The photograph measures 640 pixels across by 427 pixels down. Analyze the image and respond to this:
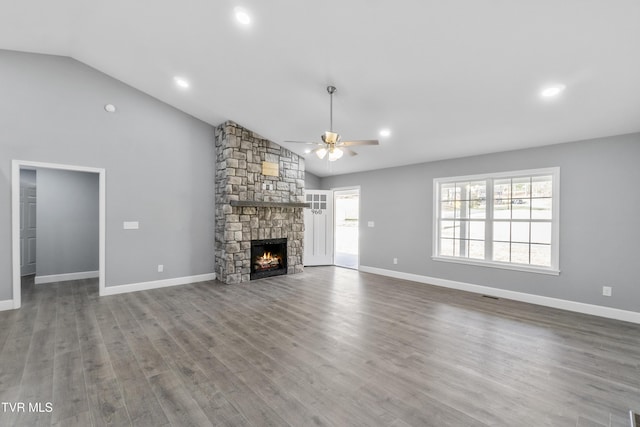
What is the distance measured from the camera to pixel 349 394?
7.24 ft

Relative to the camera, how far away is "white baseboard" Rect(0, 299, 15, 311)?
400 cm

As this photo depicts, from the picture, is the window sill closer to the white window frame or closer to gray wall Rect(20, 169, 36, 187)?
the white window frame

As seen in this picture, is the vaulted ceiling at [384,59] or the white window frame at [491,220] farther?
the white window frame at [491,220]

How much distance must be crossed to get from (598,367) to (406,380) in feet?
6.18

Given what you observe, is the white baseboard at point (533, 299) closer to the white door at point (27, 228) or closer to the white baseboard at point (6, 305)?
the white baseboard at point (6, 305)

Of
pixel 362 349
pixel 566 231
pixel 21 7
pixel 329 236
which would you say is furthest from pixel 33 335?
pixel 566 231

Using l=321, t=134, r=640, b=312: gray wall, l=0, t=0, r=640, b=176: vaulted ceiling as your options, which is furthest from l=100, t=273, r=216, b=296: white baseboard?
l=321, t=134, r=640, b=312: gray wall

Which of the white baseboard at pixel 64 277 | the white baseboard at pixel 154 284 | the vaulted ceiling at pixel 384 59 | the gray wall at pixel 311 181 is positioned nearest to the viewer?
the vaulted ceiling at pixel 384 59

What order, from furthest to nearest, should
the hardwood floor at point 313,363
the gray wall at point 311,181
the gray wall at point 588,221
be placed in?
1. the gray wall at point 311,181
2. the gray wall at point 588,221
3. the hardwood floor at point 313,363

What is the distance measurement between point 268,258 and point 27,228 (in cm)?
484

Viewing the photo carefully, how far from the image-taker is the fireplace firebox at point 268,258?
6.11m

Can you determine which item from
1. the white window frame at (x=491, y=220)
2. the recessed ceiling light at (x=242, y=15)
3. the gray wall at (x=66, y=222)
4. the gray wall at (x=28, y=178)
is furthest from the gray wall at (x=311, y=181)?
the gray wall at (x=28, y=178)

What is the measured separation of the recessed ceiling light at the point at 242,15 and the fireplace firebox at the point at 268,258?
4006 mm

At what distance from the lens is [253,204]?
18.7 ft
